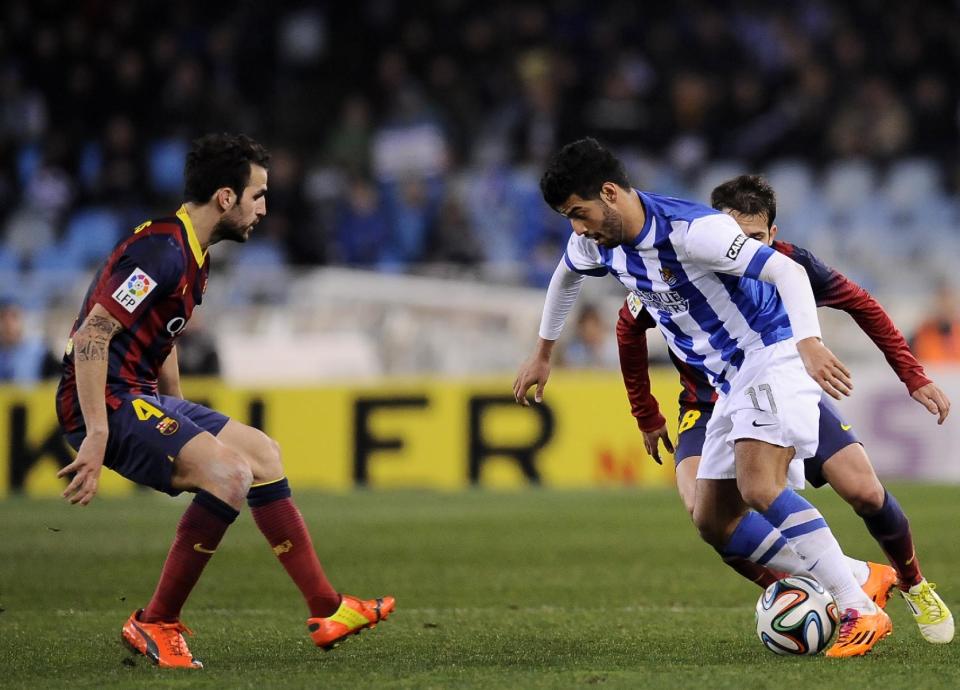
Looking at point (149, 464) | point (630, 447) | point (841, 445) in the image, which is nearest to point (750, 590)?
point (841, 445)

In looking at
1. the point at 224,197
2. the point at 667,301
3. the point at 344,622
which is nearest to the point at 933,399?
the point at 667,301

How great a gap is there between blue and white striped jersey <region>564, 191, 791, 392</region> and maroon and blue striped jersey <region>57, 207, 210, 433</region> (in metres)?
1.44

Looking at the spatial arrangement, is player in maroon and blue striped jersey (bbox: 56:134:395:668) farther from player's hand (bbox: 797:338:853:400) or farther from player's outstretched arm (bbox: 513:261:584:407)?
player's hand (bbox: 797:338:853:400)

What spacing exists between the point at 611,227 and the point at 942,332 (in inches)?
382

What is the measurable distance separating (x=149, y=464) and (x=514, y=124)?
1321cm

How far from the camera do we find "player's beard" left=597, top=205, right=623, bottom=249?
17.4 feet

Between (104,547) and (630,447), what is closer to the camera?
(104,547)

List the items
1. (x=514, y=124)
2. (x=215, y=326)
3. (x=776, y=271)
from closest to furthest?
1. (x=776, y=271)
2. (x=215, y=326)
3. (x=514, y=124)

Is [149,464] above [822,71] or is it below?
below

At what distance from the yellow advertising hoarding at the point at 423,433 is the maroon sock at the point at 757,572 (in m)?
7.60

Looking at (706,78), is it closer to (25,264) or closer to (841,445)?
(25,264)

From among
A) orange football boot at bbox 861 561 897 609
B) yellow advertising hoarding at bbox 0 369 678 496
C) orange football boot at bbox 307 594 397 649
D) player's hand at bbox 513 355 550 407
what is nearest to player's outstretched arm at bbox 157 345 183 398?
orange football boot at bbox 307 594 397 649

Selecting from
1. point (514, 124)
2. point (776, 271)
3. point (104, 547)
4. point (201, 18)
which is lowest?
point (104, 547)

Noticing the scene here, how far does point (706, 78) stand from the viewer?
1814 cm
